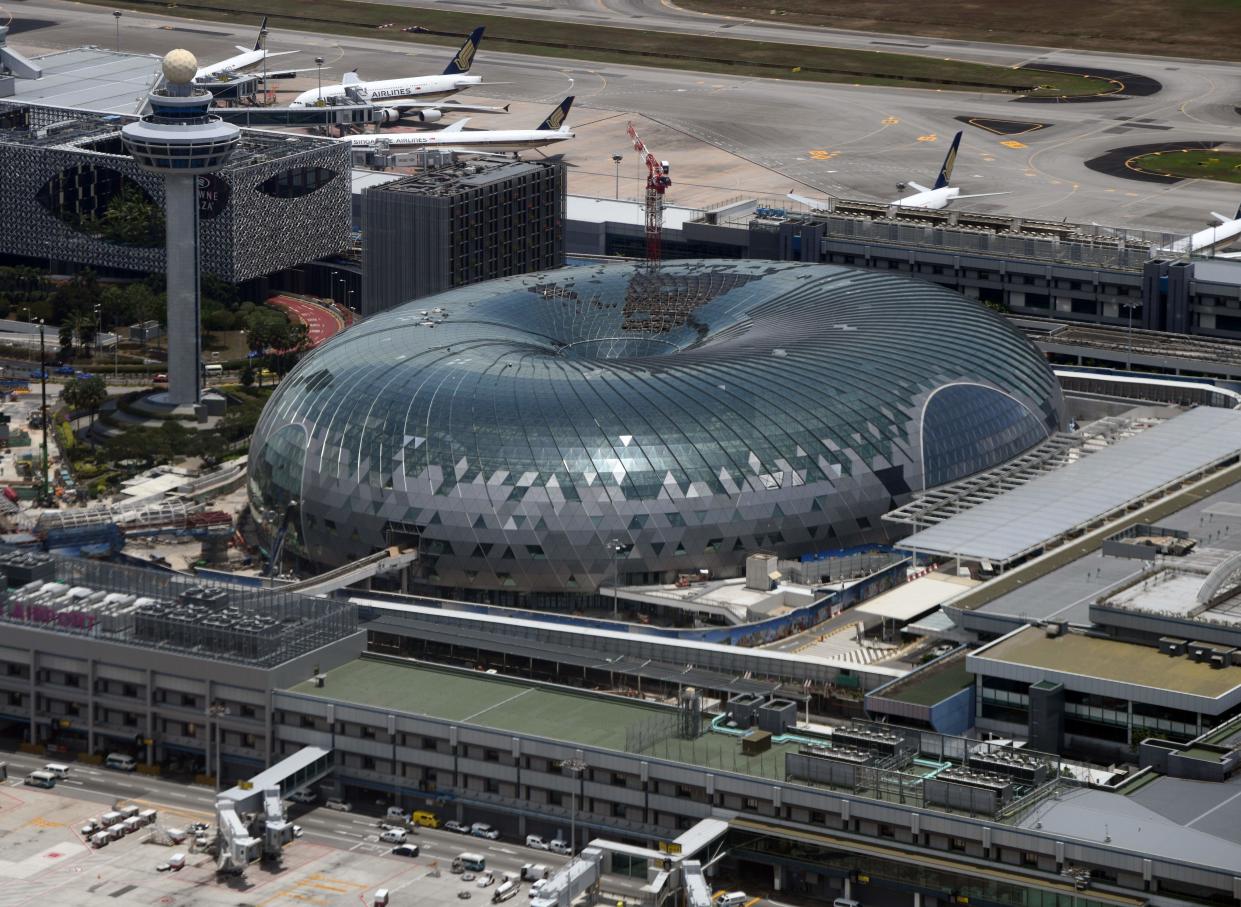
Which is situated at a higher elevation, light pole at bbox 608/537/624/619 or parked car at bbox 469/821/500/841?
light pole at bbox 608/537/624/619

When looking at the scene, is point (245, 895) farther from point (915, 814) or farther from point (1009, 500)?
point (1009, 500)

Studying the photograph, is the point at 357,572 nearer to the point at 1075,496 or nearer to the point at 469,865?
the point at 469,865

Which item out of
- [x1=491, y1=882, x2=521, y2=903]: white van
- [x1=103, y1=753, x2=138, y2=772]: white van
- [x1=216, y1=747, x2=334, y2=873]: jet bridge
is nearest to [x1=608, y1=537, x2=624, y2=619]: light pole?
[x1=216, y1=747, x2=334, y2=873]: jet bridge

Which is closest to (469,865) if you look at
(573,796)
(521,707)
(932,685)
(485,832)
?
(485,832)

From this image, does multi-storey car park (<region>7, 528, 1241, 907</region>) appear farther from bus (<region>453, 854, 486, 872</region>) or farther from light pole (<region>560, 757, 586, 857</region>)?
bus (<region>453, 854, 486, 872</region>)

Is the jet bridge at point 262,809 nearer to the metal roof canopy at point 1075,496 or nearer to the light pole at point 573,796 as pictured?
the light pole at point 573,796
